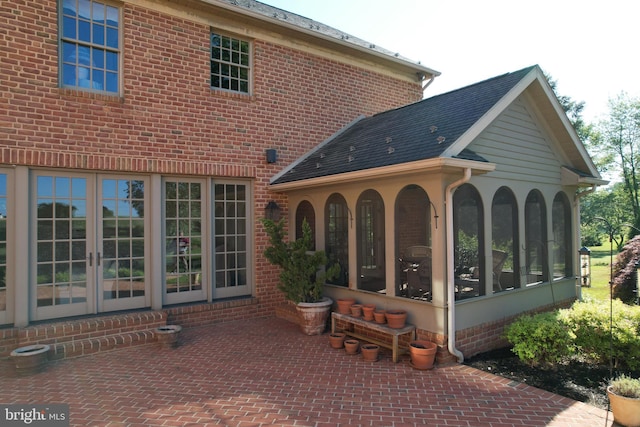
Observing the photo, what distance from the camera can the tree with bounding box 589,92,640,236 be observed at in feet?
96.3

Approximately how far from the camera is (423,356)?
17.8 feet

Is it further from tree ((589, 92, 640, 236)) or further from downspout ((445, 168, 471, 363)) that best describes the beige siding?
tree ((589, 92, 640, 236))

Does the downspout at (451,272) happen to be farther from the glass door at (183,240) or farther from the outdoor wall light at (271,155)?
the glass door at (183,240)

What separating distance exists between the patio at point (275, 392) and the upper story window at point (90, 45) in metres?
4.69

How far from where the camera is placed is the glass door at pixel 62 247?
21.2 feet

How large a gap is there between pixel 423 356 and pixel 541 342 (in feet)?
5.48

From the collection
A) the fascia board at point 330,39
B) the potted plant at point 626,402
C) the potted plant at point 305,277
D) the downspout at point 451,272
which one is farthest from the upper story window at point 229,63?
the potted plant at point 626,402

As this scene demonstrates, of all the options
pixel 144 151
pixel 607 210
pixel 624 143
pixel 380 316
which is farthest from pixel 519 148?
pixel 607 210

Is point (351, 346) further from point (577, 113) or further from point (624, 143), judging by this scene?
point (577, 113)

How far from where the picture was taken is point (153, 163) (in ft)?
23.9

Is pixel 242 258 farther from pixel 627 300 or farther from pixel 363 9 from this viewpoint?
pixel 627 300

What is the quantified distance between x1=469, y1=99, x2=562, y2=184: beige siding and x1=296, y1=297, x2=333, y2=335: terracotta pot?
3.85 metres

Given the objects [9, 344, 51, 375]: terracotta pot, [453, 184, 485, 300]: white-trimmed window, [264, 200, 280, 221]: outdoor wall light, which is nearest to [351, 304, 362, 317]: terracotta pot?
[453, 184, 485, 300]: white-trimmed window

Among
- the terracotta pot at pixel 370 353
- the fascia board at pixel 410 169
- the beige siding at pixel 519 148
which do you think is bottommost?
the terracotta pot at pixel 370 353
